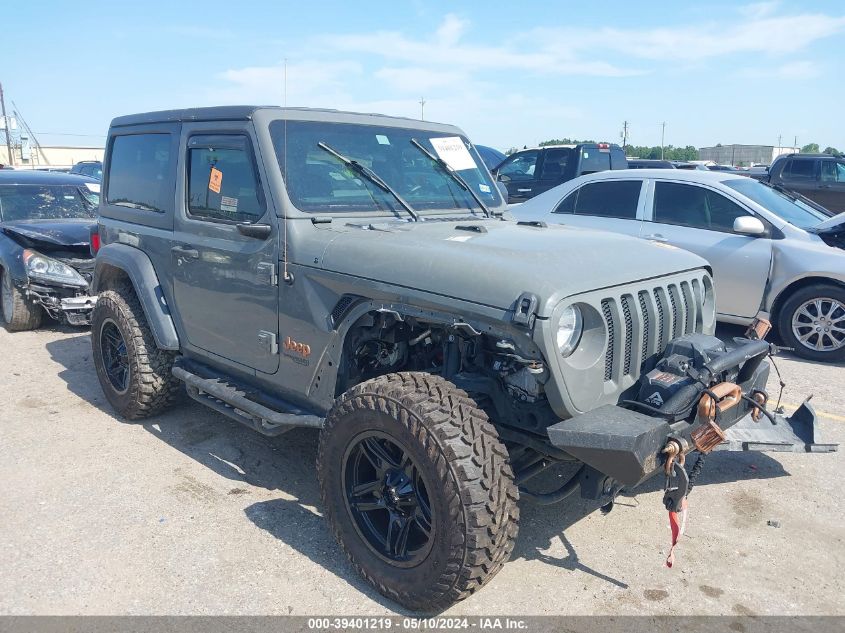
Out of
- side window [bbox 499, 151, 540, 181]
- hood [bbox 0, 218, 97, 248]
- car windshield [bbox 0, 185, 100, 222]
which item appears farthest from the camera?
side window [bbox 499, 151, 540, 181]

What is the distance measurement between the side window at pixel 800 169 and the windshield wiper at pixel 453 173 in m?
12.3

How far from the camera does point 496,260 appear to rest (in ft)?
9.74

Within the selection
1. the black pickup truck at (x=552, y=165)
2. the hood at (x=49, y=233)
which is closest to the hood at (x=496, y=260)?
the hood at (x=49, y=233)

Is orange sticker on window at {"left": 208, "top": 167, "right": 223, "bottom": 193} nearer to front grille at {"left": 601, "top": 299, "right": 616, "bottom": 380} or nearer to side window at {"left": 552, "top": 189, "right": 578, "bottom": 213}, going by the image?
front grille at {"left": 601, "top": 299, "right": 616, "bottom": 380}

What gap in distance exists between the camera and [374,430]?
9.76ft

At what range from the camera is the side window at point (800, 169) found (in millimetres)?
14062

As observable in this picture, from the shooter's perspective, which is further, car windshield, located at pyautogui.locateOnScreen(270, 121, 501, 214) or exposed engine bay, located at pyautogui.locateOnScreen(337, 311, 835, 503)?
car windshield, located at pyautogui.locateOnScreen(270, 121, 501, 214)

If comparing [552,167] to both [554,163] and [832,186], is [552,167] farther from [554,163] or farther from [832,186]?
[832,186]

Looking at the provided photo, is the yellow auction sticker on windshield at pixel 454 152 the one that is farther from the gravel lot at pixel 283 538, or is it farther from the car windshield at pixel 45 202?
the car windshield at pixel 45 202

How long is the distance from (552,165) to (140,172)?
9.75m

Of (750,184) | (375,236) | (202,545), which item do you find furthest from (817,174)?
(202,545)

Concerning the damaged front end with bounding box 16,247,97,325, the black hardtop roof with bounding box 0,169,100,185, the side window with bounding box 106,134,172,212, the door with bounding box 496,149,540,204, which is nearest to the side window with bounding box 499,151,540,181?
the door with bounding box 496,149,540,204

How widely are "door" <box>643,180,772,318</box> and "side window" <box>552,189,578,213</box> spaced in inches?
35.6

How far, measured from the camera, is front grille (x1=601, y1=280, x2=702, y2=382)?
2.95 meters
